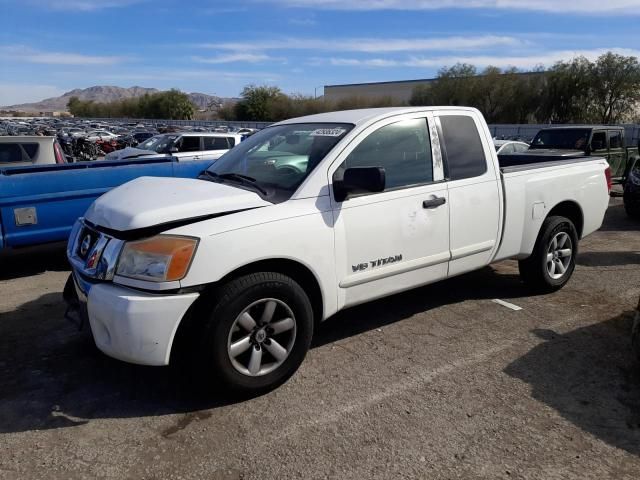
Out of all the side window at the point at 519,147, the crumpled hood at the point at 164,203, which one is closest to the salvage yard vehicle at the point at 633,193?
the side window at the point at 519,147

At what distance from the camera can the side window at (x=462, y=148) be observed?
4.46 metres

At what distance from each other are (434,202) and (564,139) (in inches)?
428

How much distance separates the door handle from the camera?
4152mm

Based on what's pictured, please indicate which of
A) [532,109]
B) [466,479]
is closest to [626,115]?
[532,109]

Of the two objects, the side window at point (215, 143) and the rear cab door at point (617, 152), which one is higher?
the side window at point (215, 143)

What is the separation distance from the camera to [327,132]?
4098mm

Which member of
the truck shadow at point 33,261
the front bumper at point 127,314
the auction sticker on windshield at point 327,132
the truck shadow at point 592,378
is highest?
the auction sticker on windshield at point 327,132

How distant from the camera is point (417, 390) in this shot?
11.8ft

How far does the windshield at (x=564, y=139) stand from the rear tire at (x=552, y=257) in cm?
859

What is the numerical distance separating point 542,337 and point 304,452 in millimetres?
Result: 2487

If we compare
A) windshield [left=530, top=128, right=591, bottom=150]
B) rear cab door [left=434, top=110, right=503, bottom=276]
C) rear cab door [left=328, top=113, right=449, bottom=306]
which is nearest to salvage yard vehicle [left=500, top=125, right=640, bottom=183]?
windshield [left=530, top=128, right=591, bottom=150]

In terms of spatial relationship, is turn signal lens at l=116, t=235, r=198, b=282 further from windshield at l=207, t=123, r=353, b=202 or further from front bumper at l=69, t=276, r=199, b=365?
windshield at l=207, t=123, r=353, b=202

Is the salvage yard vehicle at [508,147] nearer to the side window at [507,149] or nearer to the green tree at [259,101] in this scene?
the side window at [507,149]

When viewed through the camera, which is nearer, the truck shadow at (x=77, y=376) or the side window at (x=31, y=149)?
the truck shadow at (x=77, y=376)
